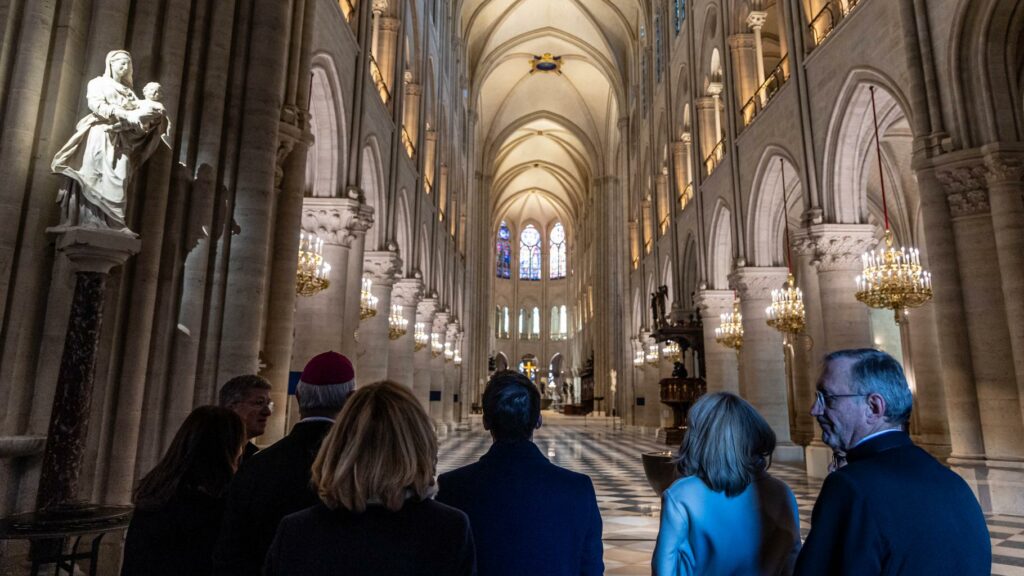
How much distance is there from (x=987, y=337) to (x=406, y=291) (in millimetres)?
12229

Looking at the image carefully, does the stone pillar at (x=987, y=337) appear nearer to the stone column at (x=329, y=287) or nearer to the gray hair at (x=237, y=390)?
the gray hair at (x=237, y=390)

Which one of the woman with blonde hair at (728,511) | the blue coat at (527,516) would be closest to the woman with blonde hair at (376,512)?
the blue coat at (527,516)

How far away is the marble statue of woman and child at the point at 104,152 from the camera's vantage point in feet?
13.0

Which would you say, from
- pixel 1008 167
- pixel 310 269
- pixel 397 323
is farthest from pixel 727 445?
pixel 397 323

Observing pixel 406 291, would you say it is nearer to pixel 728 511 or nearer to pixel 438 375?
pixel 438 375

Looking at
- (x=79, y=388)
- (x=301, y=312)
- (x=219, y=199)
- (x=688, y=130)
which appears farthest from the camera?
(x=688, y=130)

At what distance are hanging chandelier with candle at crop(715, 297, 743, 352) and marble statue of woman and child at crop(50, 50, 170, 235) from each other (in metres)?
13.2

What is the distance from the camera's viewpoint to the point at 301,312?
10133 millimetres

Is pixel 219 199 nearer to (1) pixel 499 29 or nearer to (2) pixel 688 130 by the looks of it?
(2) pixel 688 130

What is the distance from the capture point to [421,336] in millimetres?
19219

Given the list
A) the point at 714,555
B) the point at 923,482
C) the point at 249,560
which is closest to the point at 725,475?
the point at 714,555

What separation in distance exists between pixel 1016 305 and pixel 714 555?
22.8ft

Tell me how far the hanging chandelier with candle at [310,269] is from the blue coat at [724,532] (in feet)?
26.0

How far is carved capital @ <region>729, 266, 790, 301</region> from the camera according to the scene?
13.9 m
